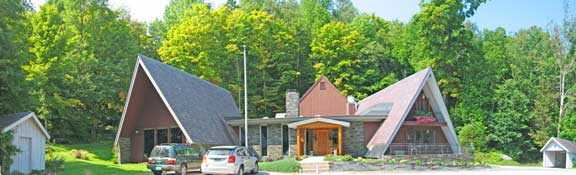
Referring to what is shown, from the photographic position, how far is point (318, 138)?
105ft

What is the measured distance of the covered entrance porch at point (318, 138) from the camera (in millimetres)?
30719

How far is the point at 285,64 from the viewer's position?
2055 inches

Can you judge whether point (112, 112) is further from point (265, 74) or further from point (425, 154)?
point (425, 154)

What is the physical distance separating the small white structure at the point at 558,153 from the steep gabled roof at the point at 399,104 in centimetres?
1128

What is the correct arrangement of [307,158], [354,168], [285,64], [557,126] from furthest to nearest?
[285,64] < [557,126] < [307,158] < [354,168]

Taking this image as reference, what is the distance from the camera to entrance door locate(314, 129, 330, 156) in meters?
32.0

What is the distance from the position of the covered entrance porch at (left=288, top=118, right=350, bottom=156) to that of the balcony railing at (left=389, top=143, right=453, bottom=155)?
3053 millimetres

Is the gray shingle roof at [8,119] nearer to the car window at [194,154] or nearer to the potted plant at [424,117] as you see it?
the car window at [194,154]

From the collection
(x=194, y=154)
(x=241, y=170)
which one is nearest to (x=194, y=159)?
(x=194, y=154)

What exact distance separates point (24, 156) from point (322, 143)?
1641 cm

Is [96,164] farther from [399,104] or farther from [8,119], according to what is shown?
[399,104]

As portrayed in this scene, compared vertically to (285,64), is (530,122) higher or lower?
lower

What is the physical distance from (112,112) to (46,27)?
10.5 metres

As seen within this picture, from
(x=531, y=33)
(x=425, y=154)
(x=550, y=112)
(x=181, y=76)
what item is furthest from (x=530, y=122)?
(x=181, y=76)
